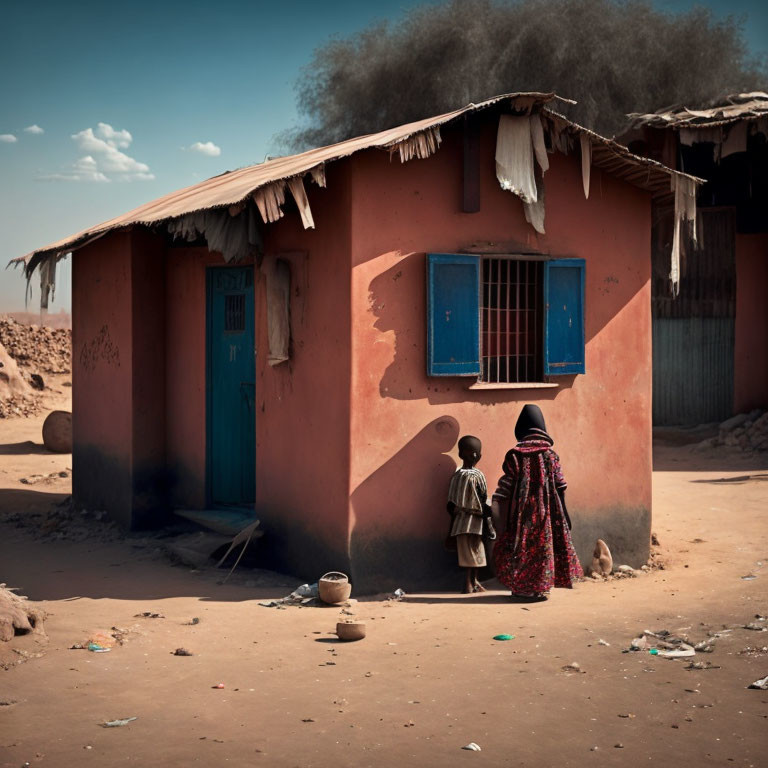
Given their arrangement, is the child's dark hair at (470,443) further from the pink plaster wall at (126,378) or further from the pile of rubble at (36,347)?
the pile of rubble at (36,347)

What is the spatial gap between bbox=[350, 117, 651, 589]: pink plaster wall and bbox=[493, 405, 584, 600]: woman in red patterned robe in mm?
457

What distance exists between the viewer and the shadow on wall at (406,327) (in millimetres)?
7418

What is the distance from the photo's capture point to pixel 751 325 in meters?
16.0

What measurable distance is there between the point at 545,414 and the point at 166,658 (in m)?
3.59

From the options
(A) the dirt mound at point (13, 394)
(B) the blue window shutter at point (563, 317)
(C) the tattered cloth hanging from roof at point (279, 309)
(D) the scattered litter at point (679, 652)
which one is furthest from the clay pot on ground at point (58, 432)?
(D) the scattered litter at point (679, 652)

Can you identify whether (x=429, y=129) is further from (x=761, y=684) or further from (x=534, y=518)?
(x=761, y=684)

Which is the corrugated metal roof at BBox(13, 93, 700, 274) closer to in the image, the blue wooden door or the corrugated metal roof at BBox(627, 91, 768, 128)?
the blue wooden door

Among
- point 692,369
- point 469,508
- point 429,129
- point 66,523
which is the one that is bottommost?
point 66,523

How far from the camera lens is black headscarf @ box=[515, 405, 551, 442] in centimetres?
739

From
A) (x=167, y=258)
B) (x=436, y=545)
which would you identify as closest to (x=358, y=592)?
(x=436, y=545)

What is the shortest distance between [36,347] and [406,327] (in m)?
19.4

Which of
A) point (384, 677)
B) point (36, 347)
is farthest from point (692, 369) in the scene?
point (36, 347)

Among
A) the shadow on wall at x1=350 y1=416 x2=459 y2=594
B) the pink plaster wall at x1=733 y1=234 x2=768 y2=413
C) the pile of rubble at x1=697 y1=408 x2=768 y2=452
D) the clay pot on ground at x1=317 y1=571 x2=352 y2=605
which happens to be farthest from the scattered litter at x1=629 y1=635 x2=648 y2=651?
the pink plaster wall at x1=733 y1=234 x2=768 y2=413

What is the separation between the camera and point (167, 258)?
33.8 feet
